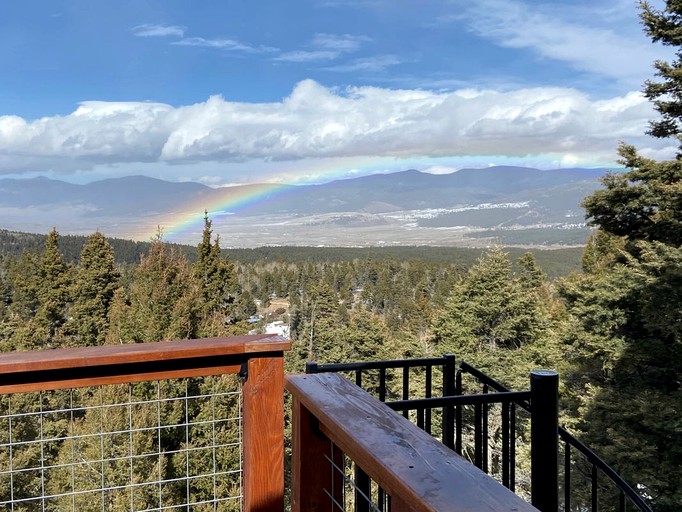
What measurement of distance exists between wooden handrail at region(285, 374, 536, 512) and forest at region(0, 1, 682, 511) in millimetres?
9008

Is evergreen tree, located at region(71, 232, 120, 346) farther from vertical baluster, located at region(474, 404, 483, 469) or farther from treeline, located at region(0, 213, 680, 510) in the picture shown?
vertical baluster, located at region(474, 404, 483, 469)

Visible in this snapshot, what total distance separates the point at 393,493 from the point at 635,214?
11.6 metres

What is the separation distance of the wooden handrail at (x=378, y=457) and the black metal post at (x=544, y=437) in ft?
1.85

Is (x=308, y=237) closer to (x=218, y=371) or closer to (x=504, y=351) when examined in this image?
(x=504, y=351)

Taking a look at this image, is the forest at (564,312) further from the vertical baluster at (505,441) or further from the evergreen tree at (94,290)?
the vertical baluster at (505,441)

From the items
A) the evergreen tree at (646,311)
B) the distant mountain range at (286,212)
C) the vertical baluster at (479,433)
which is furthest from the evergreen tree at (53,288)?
the distant mountain range at (286,212)

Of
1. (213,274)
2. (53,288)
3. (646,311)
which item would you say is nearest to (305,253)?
(53,288)

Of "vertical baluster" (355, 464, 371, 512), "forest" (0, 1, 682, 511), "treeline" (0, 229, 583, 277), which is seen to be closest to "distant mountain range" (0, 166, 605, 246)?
"treeline" (0, 229, 583, 277)

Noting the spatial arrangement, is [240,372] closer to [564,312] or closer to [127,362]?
[127,362]

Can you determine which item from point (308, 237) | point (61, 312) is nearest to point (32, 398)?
point (61, 312)

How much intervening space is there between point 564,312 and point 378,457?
21108 millimetres

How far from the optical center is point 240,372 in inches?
68.1

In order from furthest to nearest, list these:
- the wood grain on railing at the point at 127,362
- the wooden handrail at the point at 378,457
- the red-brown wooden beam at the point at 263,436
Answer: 1. the red-brown wooden beam at the point at 263,436
2. the wood grain on railing at the point at 127,362
3. the wooden handrail at the point at 378,457

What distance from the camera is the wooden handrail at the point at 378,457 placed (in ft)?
2.18
